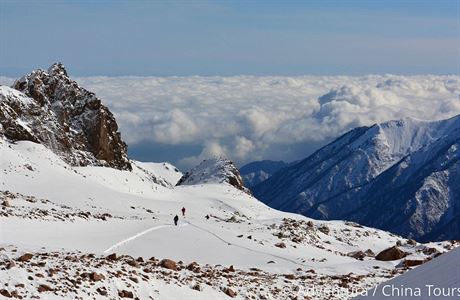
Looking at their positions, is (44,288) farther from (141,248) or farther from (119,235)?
(119,235)

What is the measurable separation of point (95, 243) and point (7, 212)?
7.55 metres

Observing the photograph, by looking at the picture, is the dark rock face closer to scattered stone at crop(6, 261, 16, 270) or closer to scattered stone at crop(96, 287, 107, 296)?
scattered stone at crop(6, 261, 16, 270)

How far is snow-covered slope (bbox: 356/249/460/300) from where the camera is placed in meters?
15.3

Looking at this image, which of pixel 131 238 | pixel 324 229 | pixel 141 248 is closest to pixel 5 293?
pixel 141 248

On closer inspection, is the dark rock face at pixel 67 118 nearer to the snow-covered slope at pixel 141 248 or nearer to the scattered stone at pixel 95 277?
the snow-covered slope at pixel 141 248

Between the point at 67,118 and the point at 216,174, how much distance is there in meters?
39.9

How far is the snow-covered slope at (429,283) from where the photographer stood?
50.3 ft

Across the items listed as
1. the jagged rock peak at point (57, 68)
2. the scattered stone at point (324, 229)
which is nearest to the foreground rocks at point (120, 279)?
the scattered stone at point (324, 229)

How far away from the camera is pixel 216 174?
5472 inches

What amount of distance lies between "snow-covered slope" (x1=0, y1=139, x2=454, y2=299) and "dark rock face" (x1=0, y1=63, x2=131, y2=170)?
10.6 meters

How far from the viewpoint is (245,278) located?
31625 millimetres

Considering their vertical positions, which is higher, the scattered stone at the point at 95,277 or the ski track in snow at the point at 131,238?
the ski track in snow at the point at 131,238

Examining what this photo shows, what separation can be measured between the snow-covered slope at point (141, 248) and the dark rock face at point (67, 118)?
419 inches

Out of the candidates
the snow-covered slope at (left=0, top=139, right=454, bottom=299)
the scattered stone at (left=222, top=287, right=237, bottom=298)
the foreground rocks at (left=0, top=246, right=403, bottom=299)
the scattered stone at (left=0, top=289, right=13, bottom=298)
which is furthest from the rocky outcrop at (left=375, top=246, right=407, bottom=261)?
the scattered stone at (left=0, top=289, right=13, bottom=298)
